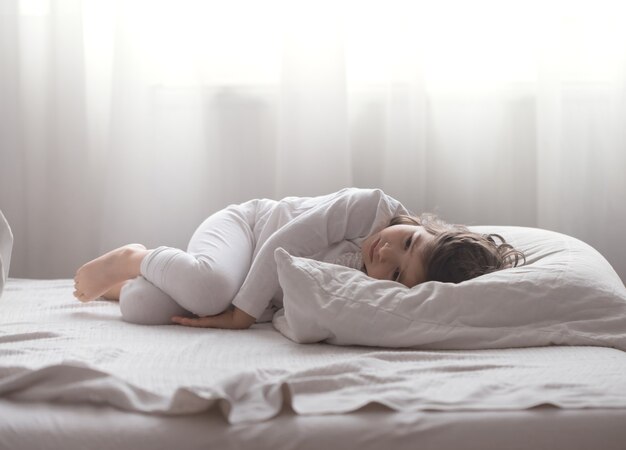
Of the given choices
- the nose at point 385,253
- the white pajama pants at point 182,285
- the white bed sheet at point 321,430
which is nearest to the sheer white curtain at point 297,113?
the white pajama pants at point 182,285

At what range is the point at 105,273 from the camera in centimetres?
190

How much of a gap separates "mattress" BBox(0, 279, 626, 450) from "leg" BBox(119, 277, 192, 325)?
0.32 m

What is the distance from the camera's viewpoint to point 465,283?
1550 millimetres

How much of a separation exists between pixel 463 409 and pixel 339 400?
166mm

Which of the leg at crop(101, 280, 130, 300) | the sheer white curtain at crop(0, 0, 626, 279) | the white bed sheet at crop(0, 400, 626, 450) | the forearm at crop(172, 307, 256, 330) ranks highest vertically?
the sheer white curtain at crop(0, 0, 626, 279)

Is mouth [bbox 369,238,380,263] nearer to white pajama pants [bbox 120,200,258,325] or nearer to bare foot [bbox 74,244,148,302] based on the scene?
white pajama pants [bbox 120,200,258,325]

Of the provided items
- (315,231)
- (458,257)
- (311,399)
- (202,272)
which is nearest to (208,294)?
(202,272)

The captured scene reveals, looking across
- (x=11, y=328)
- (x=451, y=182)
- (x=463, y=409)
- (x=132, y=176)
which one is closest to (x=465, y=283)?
(x=463, y=409)

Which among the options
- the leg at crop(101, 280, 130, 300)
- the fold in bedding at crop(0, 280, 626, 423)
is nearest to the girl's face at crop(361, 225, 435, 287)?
the fold in bedding at crop(0, 280, 626, 423)

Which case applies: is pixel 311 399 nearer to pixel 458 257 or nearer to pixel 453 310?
pixel 453 310

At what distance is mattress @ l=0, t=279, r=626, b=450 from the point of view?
112cm

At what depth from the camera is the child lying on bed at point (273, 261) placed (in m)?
Answer: 1.70

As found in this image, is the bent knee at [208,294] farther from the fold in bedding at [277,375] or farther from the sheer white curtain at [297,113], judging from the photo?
the sheer white curtain at [297,113]

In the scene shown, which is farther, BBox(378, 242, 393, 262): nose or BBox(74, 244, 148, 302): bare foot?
BBox(74, 244, 148, 302): bare foot
